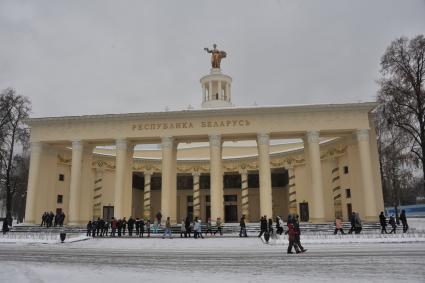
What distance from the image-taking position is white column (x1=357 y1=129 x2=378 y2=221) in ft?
93.9

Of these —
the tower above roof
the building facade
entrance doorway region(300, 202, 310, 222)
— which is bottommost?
entrance doorway region(300, 202, 310, 222)

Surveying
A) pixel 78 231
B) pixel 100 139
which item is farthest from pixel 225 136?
pixel 78 231

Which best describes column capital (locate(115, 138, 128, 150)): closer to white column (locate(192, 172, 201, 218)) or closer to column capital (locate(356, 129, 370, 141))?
white column (locate(192, 172, 201, 218))

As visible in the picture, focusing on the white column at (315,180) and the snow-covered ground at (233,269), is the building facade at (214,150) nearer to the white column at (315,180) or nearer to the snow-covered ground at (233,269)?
the white column at (315,180)

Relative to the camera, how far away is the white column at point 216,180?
30.0 metres

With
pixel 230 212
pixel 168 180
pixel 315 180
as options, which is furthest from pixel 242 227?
pixel 230 212

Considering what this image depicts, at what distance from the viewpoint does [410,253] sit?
1256 cm

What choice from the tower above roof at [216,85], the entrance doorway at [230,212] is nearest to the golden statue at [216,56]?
the tower above roof at [216,85]

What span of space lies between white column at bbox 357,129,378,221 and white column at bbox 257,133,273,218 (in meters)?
7.72

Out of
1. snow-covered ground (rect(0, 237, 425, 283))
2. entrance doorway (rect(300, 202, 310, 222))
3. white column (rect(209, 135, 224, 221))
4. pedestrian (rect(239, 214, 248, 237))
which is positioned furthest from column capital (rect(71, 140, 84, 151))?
entrance doorway (rect(300, 202, 310, 222))

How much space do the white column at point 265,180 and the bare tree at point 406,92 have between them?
32.5ft

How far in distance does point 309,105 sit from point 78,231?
21649 mm

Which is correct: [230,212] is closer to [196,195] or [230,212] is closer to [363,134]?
[196,195]

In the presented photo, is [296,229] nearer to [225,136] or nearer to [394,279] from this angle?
[394,279]
